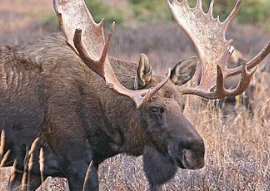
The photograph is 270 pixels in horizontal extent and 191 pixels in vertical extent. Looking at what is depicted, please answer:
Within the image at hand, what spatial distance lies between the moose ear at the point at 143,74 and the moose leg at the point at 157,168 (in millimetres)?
468

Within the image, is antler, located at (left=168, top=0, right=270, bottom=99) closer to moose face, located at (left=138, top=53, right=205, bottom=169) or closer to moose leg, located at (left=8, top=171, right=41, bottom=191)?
moose face, located at (left=138, top=53, right=205, bottom=169)

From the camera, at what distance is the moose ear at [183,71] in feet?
20.8

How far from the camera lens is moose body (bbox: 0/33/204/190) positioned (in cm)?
611

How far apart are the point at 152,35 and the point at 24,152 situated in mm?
16287

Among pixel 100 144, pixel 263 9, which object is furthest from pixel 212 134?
pixel 263 9

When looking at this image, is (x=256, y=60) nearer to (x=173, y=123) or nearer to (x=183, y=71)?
(x=183, y=71)

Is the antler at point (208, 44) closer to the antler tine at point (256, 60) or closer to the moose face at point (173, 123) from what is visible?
the antler tine at point (256, 60)

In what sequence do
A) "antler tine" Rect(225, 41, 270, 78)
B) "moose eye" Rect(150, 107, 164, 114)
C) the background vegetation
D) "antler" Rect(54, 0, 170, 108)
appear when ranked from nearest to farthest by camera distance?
"antler" Rect(54, 0, 170, 108) < "moose eye" Rect(150, 107, 164, 114) < "antler tine" Rect(225, 41, 270, 78) < the background vegetation

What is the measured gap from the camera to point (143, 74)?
6078mm

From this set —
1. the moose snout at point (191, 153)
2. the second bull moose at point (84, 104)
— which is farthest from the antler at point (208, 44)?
the moose snout at point (191, 153)

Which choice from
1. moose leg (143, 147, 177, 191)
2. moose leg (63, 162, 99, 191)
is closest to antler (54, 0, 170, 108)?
moose leg (143, 147, 177, 191)

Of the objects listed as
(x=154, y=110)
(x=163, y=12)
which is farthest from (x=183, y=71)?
(x=163, y=12)

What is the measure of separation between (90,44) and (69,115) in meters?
0.56

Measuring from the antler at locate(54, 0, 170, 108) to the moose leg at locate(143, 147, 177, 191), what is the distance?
426 mm
